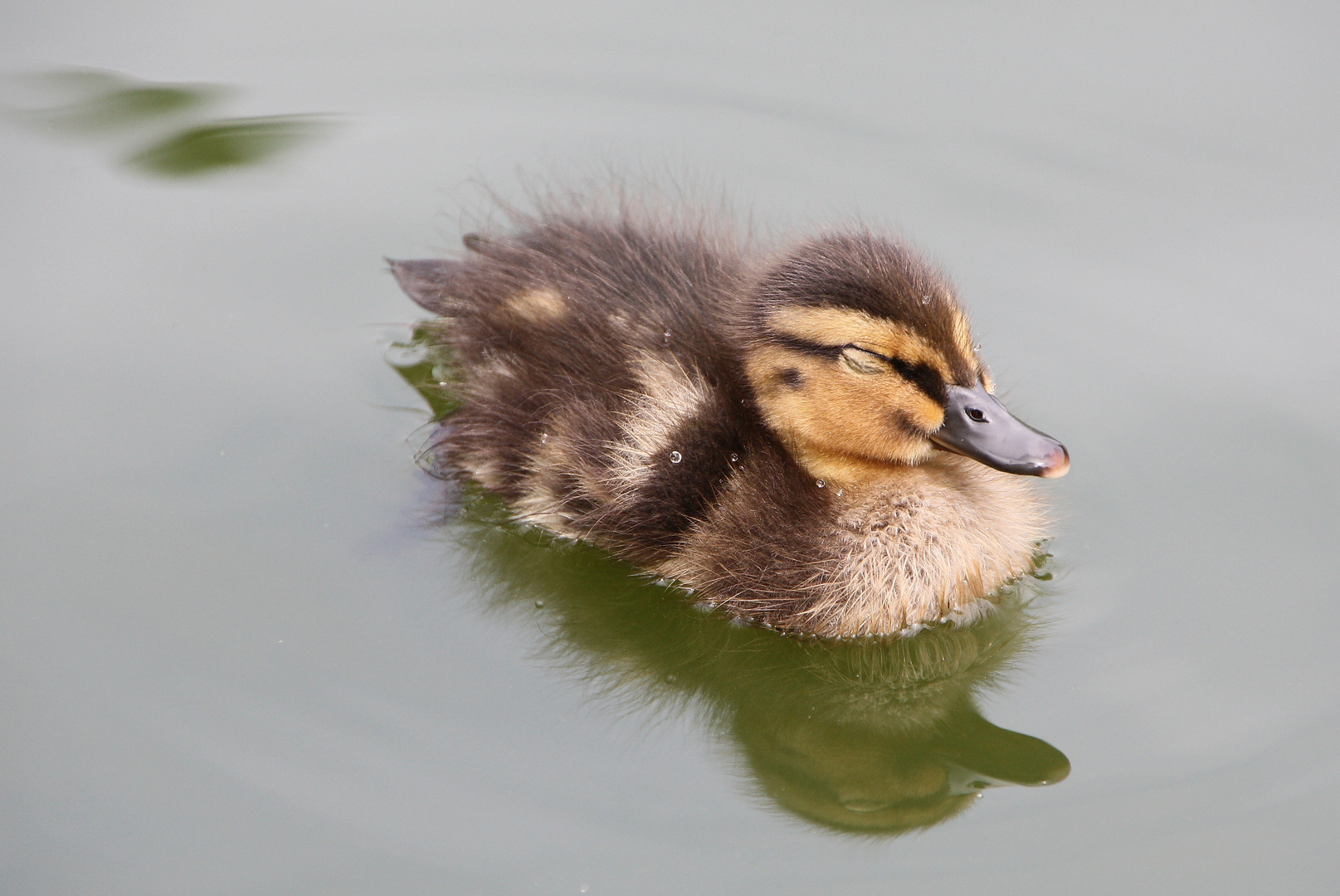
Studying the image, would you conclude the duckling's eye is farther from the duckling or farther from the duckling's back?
the duckling's back

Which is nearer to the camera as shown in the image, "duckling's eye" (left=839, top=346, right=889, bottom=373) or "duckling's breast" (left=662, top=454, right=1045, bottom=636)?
"duckling's eye" (left=839, top=346, right=889, bottom=373)

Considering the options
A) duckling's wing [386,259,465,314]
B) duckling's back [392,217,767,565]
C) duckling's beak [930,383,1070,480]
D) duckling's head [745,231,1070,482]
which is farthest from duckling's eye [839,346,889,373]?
duckling's wing [386,259,465,314]

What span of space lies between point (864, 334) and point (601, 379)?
2.00 ft

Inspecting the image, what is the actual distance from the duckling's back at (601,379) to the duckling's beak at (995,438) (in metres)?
0.43

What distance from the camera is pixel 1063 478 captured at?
364 centimetres

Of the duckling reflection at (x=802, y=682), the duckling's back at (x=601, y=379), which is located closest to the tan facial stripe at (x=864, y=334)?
the duckling's back at (x=601, y=379)

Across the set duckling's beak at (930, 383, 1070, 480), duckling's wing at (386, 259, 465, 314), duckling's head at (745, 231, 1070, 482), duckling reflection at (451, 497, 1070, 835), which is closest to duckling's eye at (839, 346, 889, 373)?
duckling's head at (745, 231, 1070, 482)

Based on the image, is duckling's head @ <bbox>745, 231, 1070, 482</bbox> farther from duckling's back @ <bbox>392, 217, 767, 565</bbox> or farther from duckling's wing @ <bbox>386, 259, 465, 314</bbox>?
duckling's wing @ <bbox>386, 259, 465, 314</bbox>

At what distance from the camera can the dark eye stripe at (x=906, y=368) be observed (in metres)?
3.01

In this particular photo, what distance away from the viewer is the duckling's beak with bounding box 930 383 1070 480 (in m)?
2.96

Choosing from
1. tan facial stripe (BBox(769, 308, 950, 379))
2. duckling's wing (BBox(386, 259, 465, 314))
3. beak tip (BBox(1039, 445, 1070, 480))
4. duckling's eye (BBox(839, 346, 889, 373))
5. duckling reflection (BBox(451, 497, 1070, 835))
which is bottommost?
duckling reflection (BBox(451, 497, 1070, 835))

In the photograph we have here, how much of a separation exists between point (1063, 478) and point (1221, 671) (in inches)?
26.2

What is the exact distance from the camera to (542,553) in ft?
11.4

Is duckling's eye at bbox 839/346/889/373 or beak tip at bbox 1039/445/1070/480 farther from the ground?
duckling's eye at bbox 839/346/889/373
